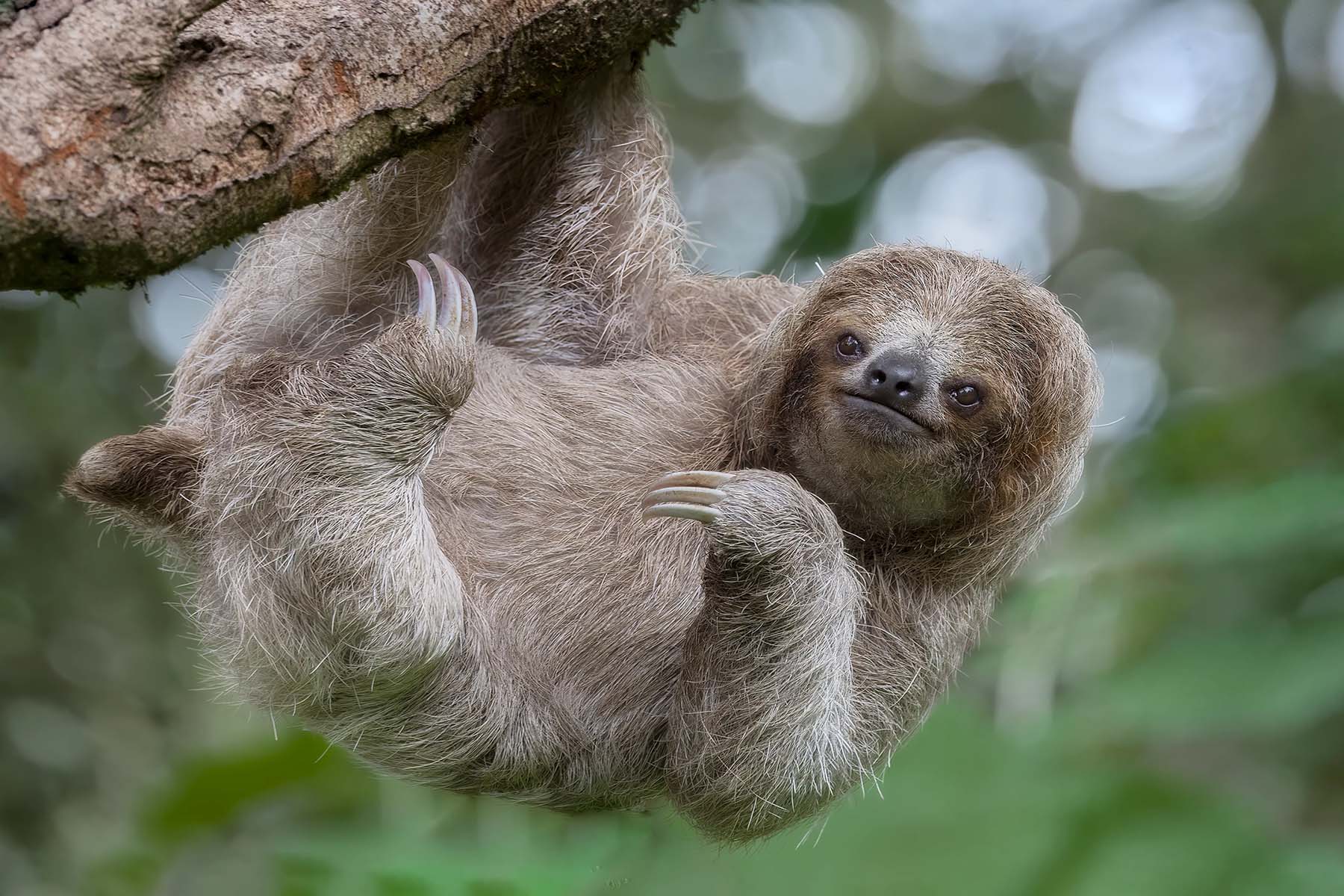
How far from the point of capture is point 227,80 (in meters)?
3.04

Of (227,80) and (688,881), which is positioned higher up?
(227,80)

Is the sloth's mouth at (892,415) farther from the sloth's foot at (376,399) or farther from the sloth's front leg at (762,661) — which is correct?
the sloth's foot at (376,399)

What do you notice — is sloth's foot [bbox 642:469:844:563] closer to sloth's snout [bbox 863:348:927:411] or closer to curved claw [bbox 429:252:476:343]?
sloth's snout [bbox 863:348:927:411]

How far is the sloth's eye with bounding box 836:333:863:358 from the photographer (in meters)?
4.67

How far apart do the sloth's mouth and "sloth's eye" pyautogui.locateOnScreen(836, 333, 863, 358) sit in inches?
9.8

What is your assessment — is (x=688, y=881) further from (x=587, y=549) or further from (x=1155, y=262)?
(x=1155, y=262)

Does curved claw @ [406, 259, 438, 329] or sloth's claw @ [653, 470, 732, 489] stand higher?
curved claw @ [406, 259, 438, 329]

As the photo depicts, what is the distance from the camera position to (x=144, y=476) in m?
4.70

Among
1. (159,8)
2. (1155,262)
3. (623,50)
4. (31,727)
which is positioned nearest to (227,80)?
(159,8)

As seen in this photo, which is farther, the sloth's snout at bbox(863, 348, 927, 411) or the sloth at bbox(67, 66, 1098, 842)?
the sloth's snout at bbox(863, 348, 927, 411)

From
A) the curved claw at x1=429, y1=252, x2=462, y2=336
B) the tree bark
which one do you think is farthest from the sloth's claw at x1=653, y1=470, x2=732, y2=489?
the tree bark

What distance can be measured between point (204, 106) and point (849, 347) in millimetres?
2541

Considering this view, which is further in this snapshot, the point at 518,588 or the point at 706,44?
the point at 706,44

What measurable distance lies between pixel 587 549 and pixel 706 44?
1006cm
